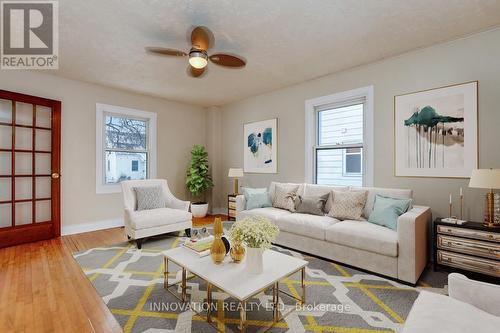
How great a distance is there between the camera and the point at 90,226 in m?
4.50

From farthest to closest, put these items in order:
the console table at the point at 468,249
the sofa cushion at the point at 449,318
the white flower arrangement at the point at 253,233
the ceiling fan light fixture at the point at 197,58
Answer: the ceiling fan light fixture at the point at 197,58, the console table at the point at 468,249, the white flower arrangement at the point at 253,233, the sofa cushion at the point at 449,318

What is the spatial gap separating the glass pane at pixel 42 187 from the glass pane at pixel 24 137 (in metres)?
0.53

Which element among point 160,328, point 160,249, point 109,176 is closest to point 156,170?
point 109,176

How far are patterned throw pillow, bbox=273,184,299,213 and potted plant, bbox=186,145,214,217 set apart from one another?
6.96 feet

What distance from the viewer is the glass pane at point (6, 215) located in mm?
3689

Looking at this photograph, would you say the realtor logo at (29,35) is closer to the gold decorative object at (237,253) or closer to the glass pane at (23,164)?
the glass pane at (23,164)

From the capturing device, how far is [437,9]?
2408 mm

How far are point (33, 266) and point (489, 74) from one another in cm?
566

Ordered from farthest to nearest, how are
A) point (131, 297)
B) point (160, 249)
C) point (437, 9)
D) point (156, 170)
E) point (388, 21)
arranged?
point (156, 170) → point (160, 249) → point (388, 21) → point (437, 9) → point (131, 297)

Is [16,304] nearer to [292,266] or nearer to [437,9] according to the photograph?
[292,266]

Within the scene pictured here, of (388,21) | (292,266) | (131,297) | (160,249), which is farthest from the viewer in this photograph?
(160,249)

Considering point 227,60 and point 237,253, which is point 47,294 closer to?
point 237,253

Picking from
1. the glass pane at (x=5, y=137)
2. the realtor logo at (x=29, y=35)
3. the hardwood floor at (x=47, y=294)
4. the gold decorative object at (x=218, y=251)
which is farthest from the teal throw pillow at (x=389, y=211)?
the glass pane at (x=5, y=137)

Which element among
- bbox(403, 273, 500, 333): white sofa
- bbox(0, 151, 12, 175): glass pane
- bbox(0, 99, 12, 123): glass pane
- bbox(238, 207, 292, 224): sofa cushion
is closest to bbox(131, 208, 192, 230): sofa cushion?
bbox(238, 207, 292, 224): sofa cushion
